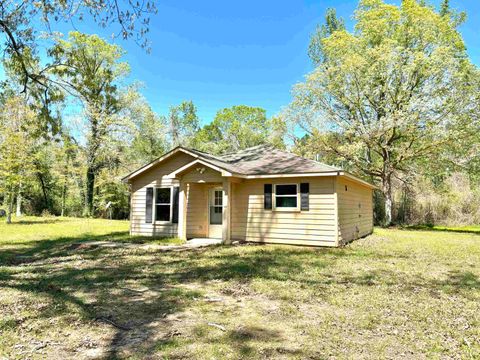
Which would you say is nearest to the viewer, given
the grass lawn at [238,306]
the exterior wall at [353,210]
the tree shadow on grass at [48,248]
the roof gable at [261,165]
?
the grass lawn at [238,306]

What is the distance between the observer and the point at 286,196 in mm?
10828

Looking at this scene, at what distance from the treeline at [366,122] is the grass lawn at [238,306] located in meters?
9.65

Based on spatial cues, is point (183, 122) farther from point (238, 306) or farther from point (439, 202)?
point (238, 306)

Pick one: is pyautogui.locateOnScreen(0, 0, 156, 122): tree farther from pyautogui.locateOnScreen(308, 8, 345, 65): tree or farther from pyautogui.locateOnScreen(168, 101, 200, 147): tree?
pyautogui.locateOnScreen(168, 101, 200, 147): tree

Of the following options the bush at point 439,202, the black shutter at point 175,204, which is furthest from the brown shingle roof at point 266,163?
the bush at point 439,202

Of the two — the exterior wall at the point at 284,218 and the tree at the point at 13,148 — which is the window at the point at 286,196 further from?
the tree at the point at 13,148

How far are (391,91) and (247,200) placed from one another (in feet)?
44.0

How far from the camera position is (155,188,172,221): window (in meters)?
12.5

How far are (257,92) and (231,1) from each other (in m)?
23.7

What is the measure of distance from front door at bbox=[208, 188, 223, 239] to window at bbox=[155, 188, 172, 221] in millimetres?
1712

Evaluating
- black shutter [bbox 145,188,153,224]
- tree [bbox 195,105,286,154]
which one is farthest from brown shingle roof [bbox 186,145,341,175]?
tree [bbox 195,105,286,154]

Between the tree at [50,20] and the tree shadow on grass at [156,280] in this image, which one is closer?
the tree shadow on grass at [156,280]

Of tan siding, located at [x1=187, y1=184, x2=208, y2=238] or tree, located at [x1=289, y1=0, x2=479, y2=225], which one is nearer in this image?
tan siding, located at [x1=187, y1=184, x2=208, y2=238]

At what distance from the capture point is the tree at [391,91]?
17578 millimetres
